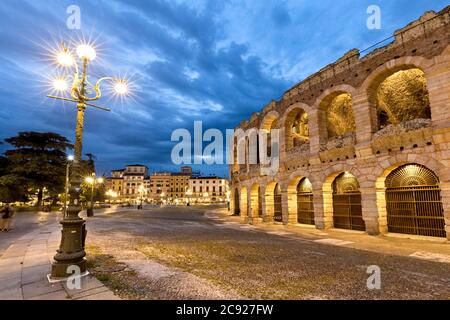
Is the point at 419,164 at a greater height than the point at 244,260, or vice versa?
the point at 419,164

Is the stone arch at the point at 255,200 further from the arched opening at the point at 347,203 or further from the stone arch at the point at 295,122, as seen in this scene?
the arched opening at the point at 347,203

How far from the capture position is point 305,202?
55.7 feet

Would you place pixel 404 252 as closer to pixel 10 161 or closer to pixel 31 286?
pixel 31 286

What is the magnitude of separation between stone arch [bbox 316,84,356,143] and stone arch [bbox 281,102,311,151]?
1025 millimetres

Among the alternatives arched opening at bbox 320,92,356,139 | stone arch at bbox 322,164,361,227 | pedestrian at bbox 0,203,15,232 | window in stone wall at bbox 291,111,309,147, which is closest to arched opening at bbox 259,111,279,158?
window in stone wall at bbox 291,111,309,147

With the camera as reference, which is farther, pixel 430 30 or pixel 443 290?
pixel 430 30

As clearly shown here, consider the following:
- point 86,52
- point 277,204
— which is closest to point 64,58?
point 86,52

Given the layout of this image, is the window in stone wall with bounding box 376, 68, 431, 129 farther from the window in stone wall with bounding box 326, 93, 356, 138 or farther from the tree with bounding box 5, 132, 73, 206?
the tree with bounding box 5, 132, 73, 206

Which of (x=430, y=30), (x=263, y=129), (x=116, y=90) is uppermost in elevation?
(x=430, y=30)

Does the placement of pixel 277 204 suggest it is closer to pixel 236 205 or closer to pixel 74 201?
pixel 236 205

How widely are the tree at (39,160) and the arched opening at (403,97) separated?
3786 centimetres

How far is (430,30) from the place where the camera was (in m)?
10.3
